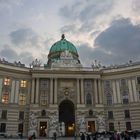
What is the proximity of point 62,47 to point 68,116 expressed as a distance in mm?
21819

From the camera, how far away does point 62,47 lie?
7438 cm

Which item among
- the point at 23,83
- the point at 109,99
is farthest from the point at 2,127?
the point at 109,99

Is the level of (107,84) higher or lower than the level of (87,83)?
lower

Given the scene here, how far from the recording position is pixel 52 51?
247ft

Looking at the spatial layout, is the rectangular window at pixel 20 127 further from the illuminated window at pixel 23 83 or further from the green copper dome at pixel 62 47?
the green copper dome at pixel 62 47

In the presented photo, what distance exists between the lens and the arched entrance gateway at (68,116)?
63431mm

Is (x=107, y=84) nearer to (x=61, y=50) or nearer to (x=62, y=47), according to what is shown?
(x=61, y=50)

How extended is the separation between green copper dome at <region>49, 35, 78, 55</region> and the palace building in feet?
29.8

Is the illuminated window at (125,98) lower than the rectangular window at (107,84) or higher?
lower

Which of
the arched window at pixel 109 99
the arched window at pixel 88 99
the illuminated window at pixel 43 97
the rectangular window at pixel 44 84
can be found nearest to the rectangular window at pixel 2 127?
the illuminated window at pixel 43 97

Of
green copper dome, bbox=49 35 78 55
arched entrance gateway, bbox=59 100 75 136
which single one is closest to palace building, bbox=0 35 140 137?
arched entrance gateway, bbox=59 100 75 136

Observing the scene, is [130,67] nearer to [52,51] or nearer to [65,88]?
[65,88]

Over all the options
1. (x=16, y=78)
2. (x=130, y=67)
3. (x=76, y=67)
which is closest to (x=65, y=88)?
(x=76, y=67)

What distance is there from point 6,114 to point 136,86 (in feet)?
106
